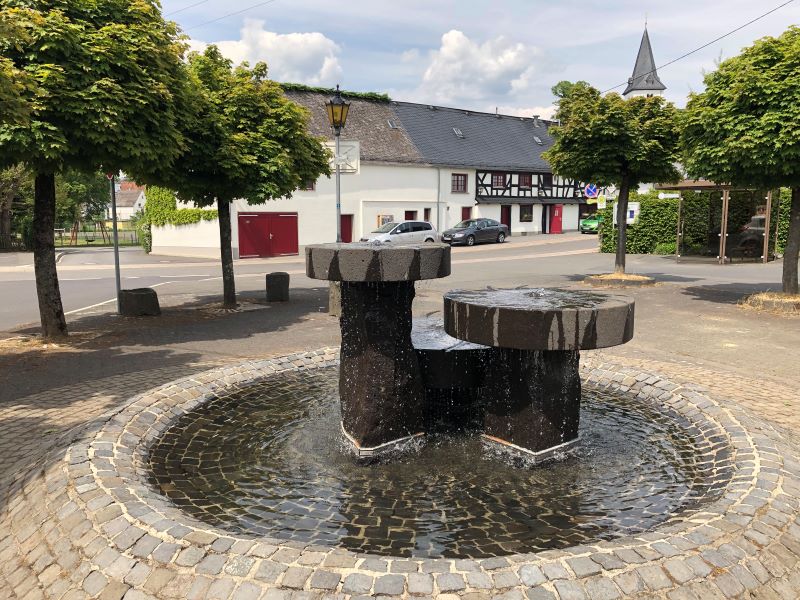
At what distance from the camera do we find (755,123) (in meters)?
11.2

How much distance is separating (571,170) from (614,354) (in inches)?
348

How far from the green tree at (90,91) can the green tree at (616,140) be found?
10.5m

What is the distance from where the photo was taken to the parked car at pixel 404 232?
29.9 m

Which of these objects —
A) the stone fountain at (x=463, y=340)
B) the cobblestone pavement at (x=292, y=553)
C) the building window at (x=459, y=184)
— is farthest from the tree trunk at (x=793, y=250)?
the building window at (x=459, y=184)

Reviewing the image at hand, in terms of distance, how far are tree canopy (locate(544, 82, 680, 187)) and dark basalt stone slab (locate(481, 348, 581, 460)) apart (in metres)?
12.2

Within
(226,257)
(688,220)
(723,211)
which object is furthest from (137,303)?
(688,220)

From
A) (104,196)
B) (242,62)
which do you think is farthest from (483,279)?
(104,196)

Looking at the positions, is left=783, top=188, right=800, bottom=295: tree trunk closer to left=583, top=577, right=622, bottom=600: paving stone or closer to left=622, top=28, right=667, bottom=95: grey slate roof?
left=583, top=577, right=622, bottom=600: paving stone

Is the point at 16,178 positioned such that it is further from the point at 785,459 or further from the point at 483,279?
the point at 785,459

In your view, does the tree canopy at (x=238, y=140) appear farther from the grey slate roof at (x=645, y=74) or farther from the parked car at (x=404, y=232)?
the grey slate roof at (x=645, y=74)

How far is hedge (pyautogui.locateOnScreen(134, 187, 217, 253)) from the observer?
2986cm

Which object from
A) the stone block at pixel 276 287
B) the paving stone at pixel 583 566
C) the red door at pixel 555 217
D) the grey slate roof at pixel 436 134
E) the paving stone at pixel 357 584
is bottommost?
the paving stone at pixel 357 584

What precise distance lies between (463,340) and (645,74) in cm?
5875

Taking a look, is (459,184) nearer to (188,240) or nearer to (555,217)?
(555,217)
